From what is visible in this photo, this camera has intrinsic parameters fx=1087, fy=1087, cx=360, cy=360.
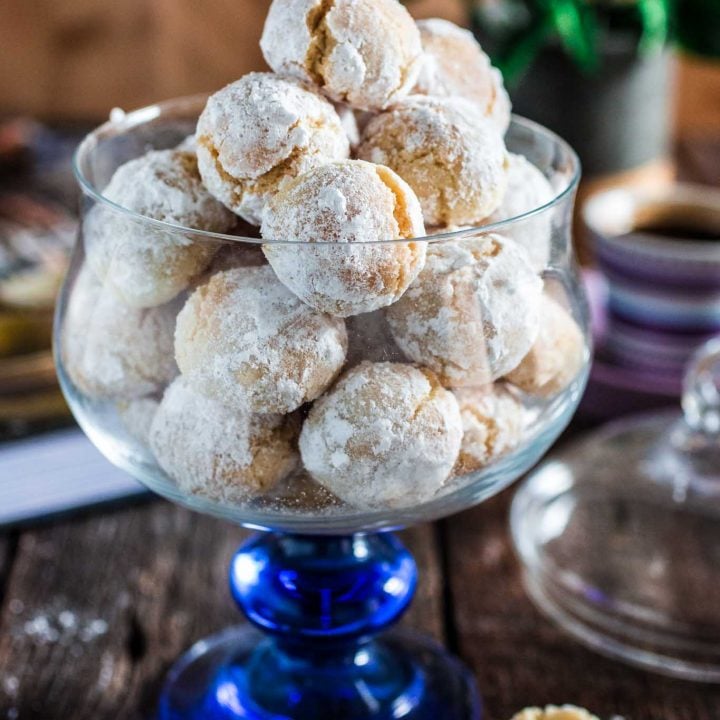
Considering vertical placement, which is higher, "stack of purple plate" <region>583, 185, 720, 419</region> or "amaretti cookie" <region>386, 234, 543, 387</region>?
"amaretti cookie" <region>386, 234, 543, 387</region>

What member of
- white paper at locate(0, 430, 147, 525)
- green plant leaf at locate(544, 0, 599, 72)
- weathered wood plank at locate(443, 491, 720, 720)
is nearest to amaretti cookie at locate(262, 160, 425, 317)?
weathered wood plank at locate(443, 491, 720, 720)

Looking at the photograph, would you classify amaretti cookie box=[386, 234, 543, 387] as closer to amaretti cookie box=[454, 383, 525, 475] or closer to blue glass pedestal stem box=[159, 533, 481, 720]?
amaretti cookie box=[454, 383, 525, 475]

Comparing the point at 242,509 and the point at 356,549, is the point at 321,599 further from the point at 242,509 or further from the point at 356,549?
the point at 242,509

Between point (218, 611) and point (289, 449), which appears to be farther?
point (218, 611)

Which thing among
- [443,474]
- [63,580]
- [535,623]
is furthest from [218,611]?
[443,474]

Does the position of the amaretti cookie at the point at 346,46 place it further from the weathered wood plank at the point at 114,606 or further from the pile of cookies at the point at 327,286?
the weathered wood plank at the point at 114,606

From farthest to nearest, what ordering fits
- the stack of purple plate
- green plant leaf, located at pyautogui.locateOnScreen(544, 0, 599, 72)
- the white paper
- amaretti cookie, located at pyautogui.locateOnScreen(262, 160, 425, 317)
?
green plant leaf, located at pyautogui.locateOnScreen(544, 0, 599, 72) < the stack of purple plate < the white paper < amaretti cookie, located at pyautogui.locateOnScreen(262, 160, 425, 317)
